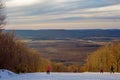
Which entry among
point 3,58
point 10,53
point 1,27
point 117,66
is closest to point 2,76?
Result: point 1,27

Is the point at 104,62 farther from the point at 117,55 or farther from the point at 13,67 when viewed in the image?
the point at 13,67

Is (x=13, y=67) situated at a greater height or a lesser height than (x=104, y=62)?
greater

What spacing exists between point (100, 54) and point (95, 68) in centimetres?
399

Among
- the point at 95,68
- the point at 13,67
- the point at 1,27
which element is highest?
the point at 1,27

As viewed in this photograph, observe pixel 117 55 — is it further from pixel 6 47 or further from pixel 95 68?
pixel 6 47

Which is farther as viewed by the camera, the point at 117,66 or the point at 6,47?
the point at 117,66

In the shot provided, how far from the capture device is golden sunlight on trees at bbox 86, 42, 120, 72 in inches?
3489

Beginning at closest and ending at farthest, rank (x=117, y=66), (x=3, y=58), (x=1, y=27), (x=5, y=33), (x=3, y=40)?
(x=1, y=27)
(x=3, y=58)
(x=3, y=40)
(x=5, y=33)
(x=117, y=66)

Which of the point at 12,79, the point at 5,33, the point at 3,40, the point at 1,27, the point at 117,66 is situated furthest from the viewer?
the point at 117,66

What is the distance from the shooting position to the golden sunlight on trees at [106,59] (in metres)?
88.6

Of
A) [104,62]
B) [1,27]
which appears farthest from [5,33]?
[104,62]

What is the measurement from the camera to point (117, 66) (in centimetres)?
8619

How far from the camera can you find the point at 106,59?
322ft

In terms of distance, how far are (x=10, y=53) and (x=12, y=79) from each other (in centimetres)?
2614
